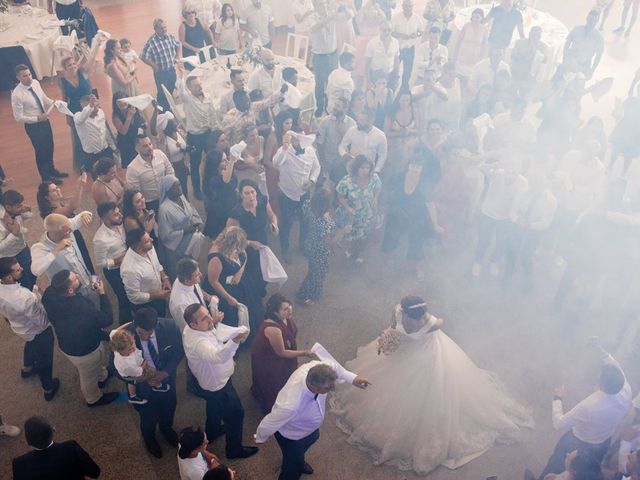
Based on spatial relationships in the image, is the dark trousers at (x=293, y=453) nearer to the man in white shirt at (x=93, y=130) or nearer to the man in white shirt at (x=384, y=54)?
the man in white shirt at (x=93, y=130)

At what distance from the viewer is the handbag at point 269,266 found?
186 inches

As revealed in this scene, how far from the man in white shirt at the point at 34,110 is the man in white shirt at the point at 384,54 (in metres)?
4.10

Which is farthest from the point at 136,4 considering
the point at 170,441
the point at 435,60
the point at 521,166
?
the point at 170,441

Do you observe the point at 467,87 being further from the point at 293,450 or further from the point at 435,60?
the point at 293,450

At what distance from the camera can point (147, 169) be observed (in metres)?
5.15

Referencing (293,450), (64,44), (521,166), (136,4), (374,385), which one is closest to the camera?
(293,450)

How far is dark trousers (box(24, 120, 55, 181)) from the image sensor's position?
21.0ft

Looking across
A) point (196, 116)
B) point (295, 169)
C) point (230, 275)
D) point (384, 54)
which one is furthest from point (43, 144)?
point (384, 54)

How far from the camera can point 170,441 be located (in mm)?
4191

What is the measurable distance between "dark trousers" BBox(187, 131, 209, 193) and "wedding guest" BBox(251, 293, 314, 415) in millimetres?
3099

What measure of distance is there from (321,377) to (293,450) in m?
0.74


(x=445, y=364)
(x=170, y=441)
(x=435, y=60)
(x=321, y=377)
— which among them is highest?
(x=435, y=60)

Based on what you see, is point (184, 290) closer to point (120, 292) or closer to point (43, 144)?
point (120, 292)

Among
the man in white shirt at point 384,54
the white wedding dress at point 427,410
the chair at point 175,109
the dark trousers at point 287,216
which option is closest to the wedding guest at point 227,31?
the chair at point 175,109
